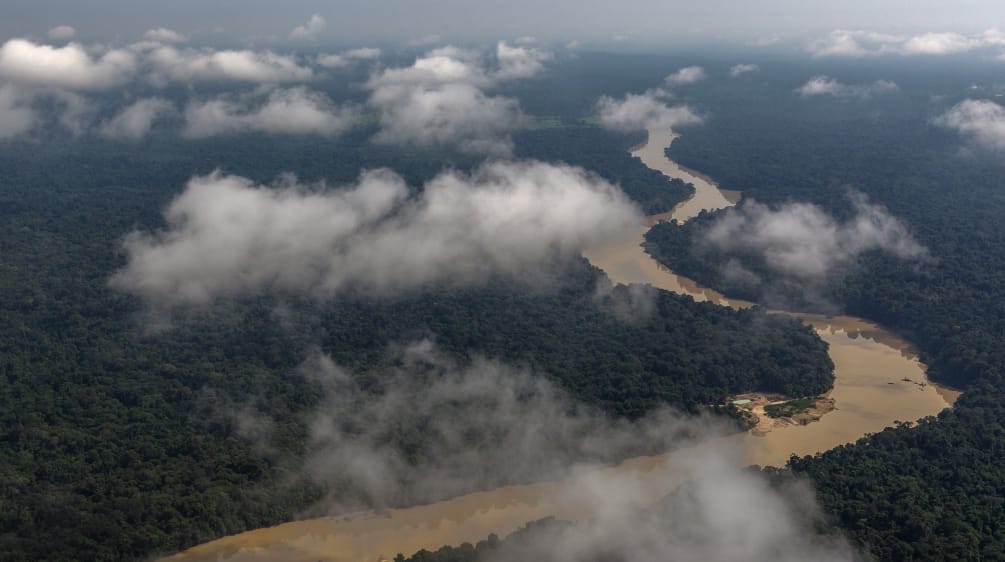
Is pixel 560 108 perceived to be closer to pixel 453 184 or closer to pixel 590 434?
pixel 453 184

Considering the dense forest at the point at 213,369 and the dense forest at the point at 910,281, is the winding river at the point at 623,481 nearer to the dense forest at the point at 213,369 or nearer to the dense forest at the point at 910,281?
the dense forest at the point at 213,369

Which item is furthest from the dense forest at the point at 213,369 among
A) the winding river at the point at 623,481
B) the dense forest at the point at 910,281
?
the dense forest at the point at 910,281

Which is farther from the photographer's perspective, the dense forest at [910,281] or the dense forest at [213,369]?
the dense forest at [213,369]

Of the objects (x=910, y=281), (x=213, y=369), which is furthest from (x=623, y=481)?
(x=910, y=281)

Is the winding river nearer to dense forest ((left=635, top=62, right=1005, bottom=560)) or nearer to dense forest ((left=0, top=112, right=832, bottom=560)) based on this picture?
dense forest ((left=0, top=112, right=832, bottom=560))

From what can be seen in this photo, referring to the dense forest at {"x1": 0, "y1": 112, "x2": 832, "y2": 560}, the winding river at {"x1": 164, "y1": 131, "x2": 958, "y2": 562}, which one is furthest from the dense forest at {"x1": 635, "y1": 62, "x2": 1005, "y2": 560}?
the dense forest at {"x1": 0, "y1": 112, "x2": 832, "y2": 560}

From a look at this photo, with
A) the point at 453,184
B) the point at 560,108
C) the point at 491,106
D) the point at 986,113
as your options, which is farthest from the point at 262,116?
the point at 986,113
